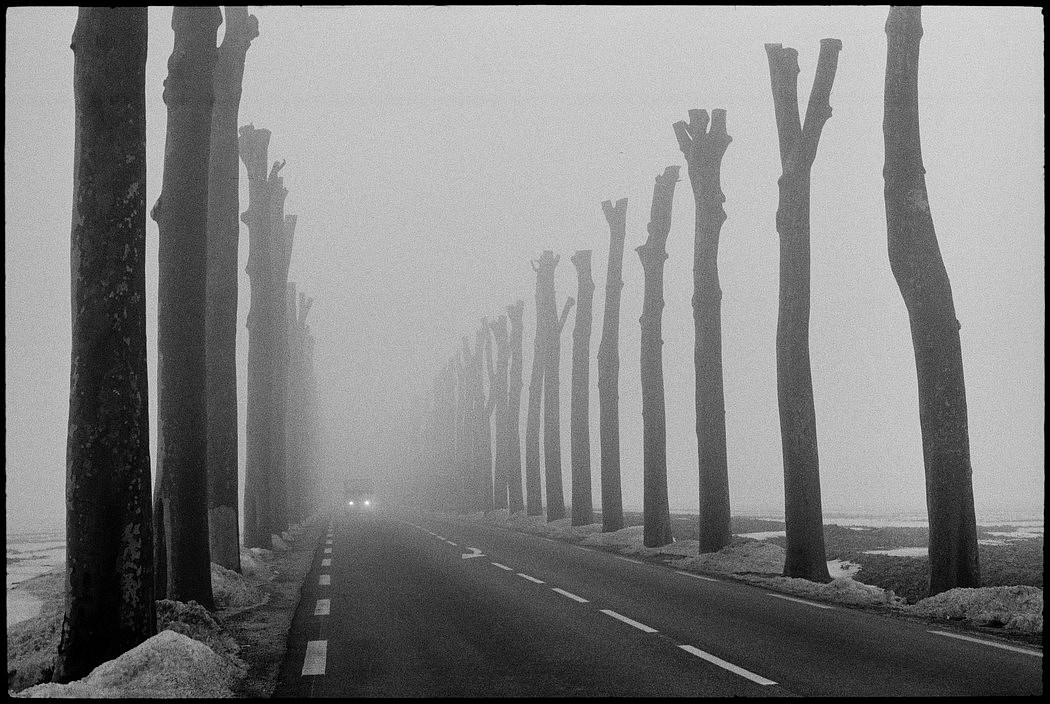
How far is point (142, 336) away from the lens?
7602 mm

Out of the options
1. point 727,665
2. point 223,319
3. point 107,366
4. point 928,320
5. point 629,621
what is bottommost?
point 629,621

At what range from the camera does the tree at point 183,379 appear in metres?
10.5

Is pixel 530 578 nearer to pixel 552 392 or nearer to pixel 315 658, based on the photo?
pixel 315 658

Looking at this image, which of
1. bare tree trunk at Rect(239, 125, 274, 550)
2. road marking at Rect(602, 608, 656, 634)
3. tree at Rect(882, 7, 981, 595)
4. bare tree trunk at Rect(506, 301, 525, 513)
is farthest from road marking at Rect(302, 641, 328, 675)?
bare tree trunk at Rect(506, 301, 525, 513)

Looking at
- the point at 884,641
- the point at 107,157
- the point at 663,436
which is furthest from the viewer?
the point at 663,436

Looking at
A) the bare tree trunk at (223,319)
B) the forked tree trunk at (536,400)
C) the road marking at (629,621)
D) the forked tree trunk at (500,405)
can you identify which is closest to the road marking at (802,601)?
the road marking at (629,621)

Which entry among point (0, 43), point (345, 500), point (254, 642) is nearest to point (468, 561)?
point (254, 642)

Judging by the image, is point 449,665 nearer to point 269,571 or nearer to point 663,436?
point 269,571

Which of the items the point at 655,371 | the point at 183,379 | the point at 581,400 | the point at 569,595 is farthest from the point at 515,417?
the point at 183,379

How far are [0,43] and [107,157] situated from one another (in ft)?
4.75

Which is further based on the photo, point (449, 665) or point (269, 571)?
point (269, 571)

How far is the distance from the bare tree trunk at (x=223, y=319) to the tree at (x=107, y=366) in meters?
6.51

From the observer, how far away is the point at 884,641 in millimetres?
8555

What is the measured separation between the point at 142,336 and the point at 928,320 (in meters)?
9.30
